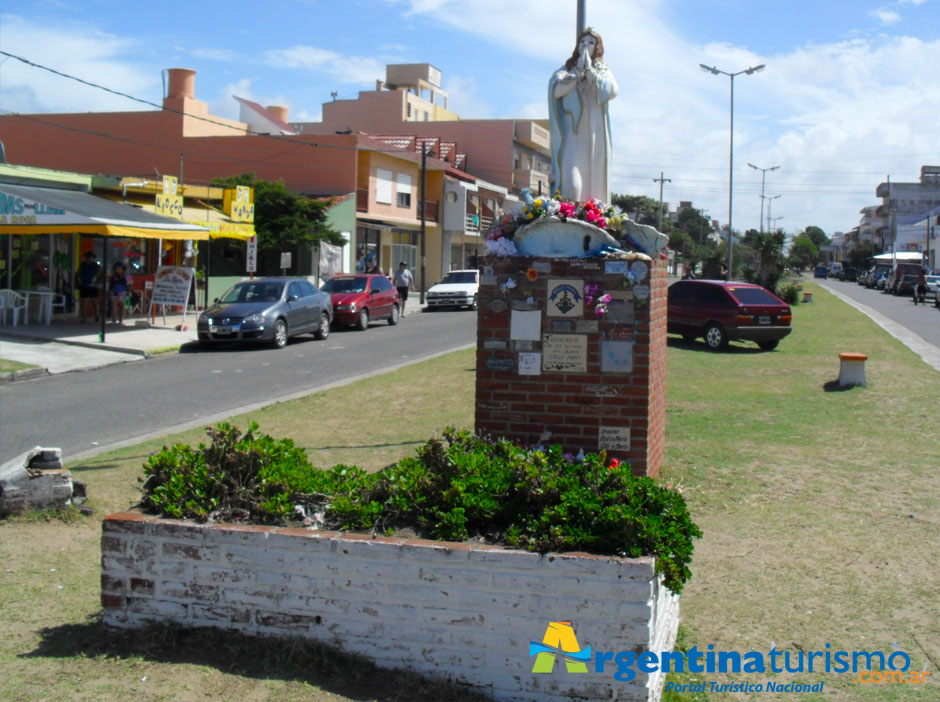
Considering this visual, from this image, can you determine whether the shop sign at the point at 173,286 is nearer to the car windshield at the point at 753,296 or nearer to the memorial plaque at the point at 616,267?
the car windshield at the point at 753,296

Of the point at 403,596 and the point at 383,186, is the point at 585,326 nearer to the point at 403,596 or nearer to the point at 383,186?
the point at 403,596

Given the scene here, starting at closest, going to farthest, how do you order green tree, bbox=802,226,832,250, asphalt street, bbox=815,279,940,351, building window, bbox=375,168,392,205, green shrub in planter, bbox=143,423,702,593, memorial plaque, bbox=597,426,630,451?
green shrub in planter, bbox=143,423,702,593
memorial plaque, bbox=597,426,630,451
asphalt street, bbox=815,279,940,351
building window, bbox=375,168,392,205
green tree, bbox=802,226,832,250

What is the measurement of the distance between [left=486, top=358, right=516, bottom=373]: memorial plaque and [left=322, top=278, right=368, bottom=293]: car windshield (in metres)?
19.6

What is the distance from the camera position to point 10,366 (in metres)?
16.2

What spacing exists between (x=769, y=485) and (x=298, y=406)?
635 cm

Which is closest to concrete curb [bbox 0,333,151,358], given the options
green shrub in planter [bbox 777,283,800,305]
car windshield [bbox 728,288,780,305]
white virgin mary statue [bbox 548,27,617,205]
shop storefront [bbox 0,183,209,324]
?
shop storefront [bbox 0,183,209,324]

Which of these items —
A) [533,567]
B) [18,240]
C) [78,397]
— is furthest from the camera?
[18,240]

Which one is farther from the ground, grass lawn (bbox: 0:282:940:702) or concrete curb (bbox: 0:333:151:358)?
concrete curb (bbox: 0:333:151:358)

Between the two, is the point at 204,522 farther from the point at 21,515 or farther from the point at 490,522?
the point at 21,515

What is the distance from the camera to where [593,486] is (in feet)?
14.9

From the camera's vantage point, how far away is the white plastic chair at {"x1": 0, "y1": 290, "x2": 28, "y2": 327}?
846 inches

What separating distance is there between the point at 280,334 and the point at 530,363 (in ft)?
48.6

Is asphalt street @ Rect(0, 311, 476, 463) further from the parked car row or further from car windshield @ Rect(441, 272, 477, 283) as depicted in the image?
car windshield @ Rect(441, 272, 477, 283)

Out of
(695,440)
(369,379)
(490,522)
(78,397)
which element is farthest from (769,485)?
(78,397)
